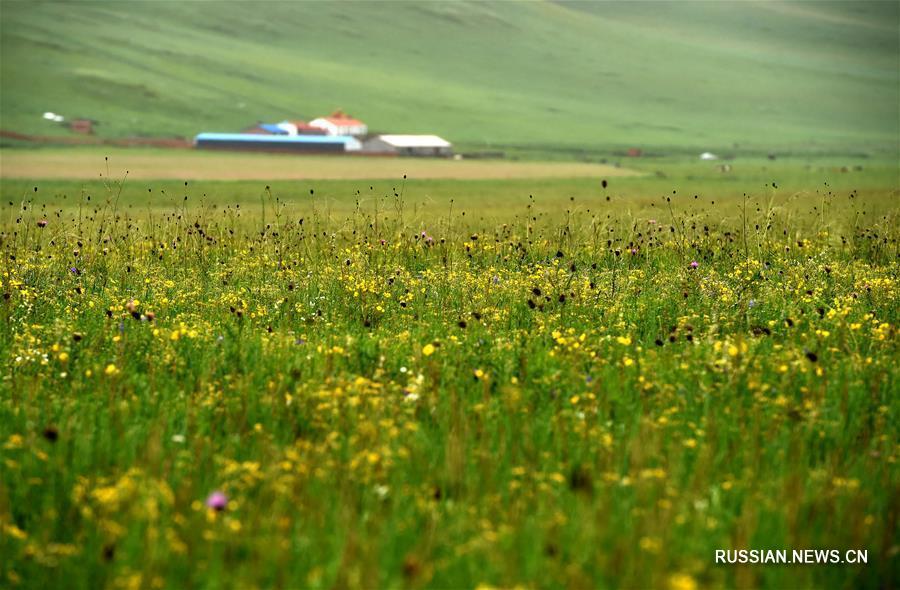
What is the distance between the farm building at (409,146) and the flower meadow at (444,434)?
148 m

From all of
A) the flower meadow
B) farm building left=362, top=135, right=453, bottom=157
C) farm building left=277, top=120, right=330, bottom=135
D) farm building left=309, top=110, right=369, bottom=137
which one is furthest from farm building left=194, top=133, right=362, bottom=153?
the flower meadow

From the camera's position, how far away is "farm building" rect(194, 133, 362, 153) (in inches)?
5856

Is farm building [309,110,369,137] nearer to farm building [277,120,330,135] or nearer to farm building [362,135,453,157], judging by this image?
farm building [277,120,330,135]

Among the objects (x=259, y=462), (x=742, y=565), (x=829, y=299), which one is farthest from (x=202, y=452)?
(x=829, y=299)

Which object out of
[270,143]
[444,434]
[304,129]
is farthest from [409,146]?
[444,434]

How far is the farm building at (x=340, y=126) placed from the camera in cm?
19175

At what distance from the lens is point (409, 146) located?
16625 centimetres

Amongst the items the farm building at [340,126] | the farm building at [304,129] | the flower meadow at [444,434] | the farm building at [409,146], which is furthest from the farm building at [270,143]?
the flower meadow at [444,434]

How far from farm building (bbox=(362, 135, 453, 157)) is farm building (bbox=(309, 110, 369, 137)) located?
16750mm

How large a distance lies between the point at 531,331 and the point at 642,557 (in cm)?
423

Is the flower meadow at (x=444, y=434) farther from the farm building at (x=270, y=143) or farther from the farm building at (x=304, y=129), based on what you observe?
the farm building at (x=304, y=129)

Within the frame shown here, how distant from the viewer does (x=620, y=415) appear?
6.84 meters

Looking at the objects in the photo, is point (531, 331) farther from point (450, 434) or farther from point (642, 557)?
point (642, 557)

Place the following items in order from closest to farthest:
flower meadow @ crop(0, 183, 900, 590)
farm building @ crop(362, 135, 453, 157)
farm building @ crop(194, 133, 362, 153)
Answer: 1. flower meadow @ crop(0, 183, 900, 590)
2. farm building @ crop(194, 133, 362, 153)
3. farm building @ crop(362, 135, 453, 157)
